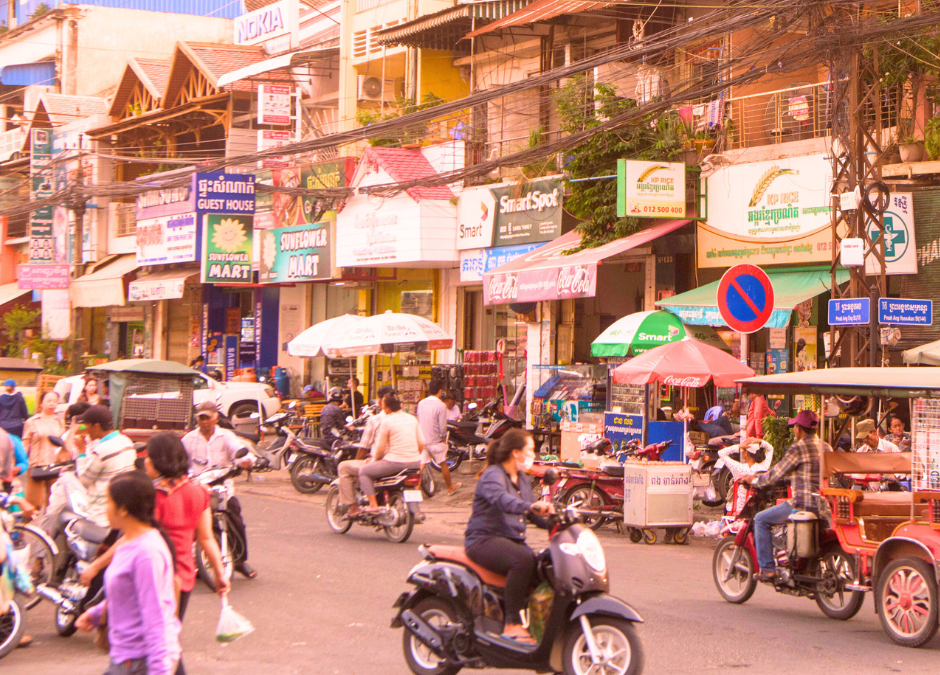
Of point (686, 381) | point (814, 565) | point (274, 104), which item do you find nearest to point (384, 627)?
point (814, 565)

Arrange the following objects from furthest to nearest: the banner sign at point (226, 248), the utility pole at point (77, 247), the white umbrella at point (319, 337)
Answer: the utility pole at point (77, 247)
the banner sign at point (226, 248)
the white umbrella at point (319, 337)

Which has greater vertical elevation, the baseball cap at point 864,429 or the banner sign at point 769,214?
the banner sign at point 769,214

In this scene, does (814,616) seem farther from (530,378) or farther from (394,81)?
(394,81)

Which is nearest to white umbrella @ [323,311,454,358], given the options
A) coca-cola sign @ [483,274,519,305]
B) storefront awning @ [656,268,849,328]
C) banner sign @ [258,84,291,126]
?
coca-cola sign @ [483,274,519,305]

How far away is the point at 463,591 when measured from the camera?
21.0 feet

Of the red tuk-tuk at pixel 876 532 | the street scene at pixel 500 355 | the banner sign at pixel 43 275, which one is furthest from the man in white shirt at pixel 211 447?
the banner sign at pixel 43 275

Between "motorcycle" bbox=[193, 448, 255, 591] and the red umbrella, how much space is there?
584 centimetres

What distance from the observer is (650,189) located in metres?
17.2

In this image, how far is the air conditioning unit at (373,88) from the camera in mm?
27469

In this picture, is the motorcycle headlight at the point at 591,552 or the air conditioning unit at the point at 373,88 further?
the air conditioning unit at the point at 373,88

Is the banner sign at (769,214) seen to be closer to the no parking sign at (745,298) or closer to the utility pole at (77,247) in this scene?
the no parking sign at (745,298)

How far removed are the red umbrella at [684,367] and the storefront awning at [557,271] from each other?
10.1 ft

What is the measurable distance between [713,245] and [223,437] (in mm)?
9812

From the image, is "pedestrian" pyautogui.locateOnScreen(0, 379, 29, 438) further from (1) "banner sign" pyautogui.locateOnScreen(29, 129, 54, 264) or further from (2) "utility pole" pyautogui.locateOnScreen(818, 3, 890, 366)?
(1) "banner sign" pyautogui.locateOnScreen(29, 129, 54, 264)
